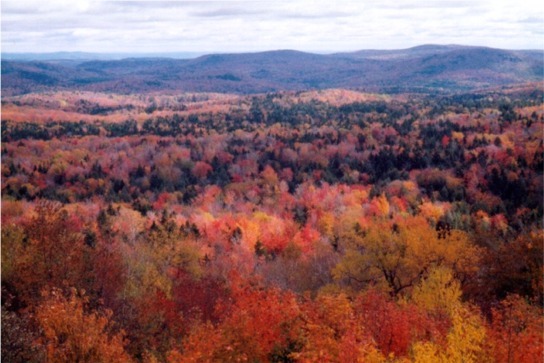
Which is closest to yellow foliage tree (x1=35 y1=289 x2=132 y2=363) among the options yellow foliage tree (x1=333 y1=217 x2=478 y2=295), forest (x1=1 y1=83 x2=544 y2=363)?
forest (x1=1 y1=83 x2=544 y2=363)

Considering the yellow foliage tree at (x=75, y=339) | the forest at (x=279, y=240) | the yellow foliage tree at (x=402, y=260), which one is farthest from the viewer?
the yellow foliage tree at (x=402, y=260)

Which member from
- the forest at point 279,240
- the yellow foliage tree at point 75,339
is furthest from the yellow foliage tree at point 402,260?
the yellow foliage tree at point 75,339

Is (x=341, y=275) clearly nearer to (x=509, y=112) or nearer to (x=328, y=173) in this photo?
(x=328, y=173)

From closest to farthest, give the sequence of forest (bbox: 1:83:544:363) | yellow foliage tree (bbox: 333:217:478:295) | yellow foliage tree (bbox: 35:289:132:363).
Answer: yellow foliage tree (bbox: 35:289:132:363) < forest (bbox: 1:83:544:363) < yellow foliage tree (bbox: 333:217:478:295)

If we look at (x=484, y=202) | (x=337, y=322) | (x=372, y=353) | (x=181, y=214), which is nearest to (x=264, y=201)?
(x=181, y=214)

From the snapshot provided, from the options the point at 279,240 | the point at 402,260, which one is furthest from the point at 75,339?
the point at 279,240

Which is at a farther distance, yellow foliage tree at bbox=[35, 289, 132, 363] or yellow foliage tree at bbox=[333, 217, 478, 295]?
yellow foliage tree at bbox=[333, 217, 478, 295]

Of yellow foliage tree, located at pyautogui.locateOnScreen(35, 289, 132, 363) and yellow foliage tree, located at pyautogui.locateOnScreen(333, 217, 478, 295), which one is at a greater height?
yellow foliage tree, located at pyautogui.locateOnScreen(35, 289, 132, 363)

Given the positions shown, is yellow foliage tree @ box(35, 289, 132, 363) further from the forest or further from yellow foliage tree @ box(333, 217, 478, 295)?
yellow foliage tree @ box(333, 217, 478, 295)

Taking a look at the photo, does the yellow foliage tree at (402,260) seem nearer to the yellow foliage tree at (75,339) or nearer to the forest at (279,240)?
the forest at (279,240)

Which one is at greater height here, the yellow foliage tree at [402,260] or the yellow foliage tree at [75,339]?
the yellow foliage tree at [75,339]
